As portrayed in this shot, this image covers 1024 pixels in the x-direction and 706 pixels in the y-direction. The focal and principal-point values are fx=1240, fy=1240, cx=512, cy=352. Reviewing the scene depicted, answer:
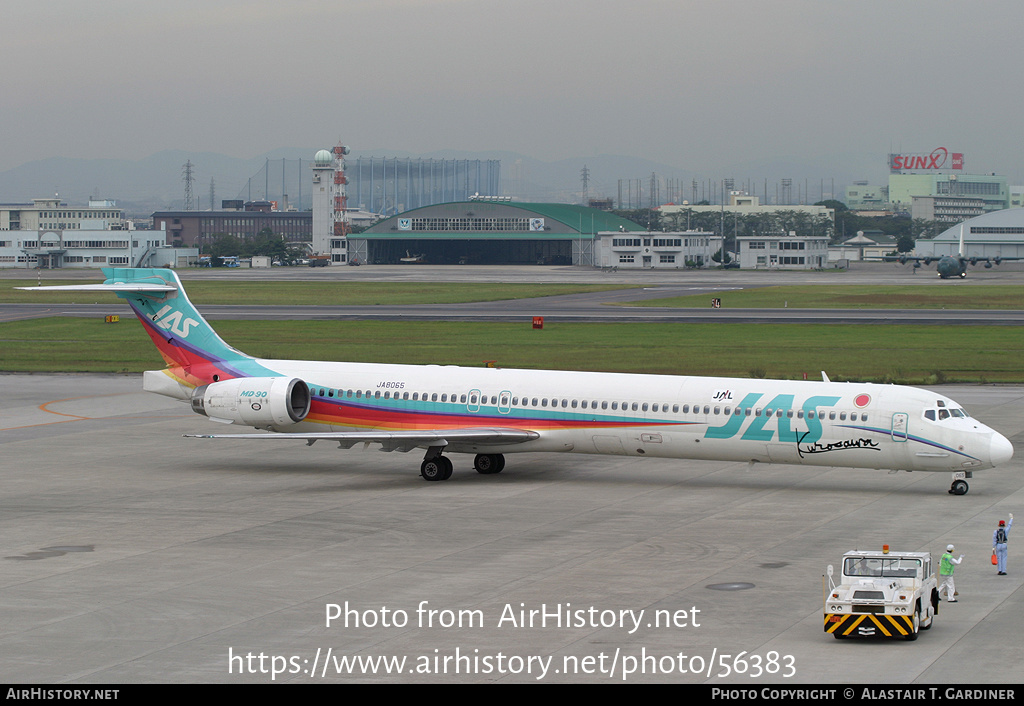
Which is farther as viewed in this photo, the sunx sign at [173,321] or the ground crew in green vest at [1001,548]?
the sunx sign at [173,321]

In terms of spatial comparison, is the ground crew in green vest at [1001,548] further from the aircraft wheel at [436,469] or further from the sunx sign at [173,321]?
the sunx sign at [173,321]

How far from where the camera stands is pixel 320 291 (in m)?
146

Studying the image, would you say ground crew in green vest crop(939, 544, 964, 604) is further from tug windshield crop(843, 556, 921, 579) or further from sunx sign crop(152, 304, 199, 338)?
sunx sign crop(152, 304, 199, 338)

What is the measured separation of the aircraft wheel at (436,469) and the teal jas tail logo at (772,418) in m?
8.41

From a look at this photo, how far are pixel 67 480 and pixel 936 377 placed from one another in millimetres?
43335

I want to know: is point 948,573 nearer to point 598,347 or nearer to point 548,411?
point 548,411

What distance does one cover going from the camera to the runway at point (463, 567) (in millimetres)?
20828

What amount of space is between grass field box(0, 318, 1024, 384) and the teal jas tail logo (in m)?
26.3

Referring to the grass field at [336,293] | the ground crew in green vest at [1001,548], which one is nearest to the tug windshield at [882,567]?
the ground crew in green vest at [1001,548]

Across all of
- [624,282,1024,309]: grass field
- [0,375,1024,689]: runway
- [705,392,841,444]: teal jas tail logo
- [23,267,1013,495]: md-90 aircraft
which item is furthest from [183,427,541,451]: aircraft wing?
[624,282,1024,309]: grass field

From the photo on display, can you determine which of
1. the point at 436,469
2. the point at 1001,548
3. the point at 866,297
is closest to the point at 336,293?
the point at 866,297

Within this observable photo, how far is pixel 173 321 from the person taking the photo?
146 ft
